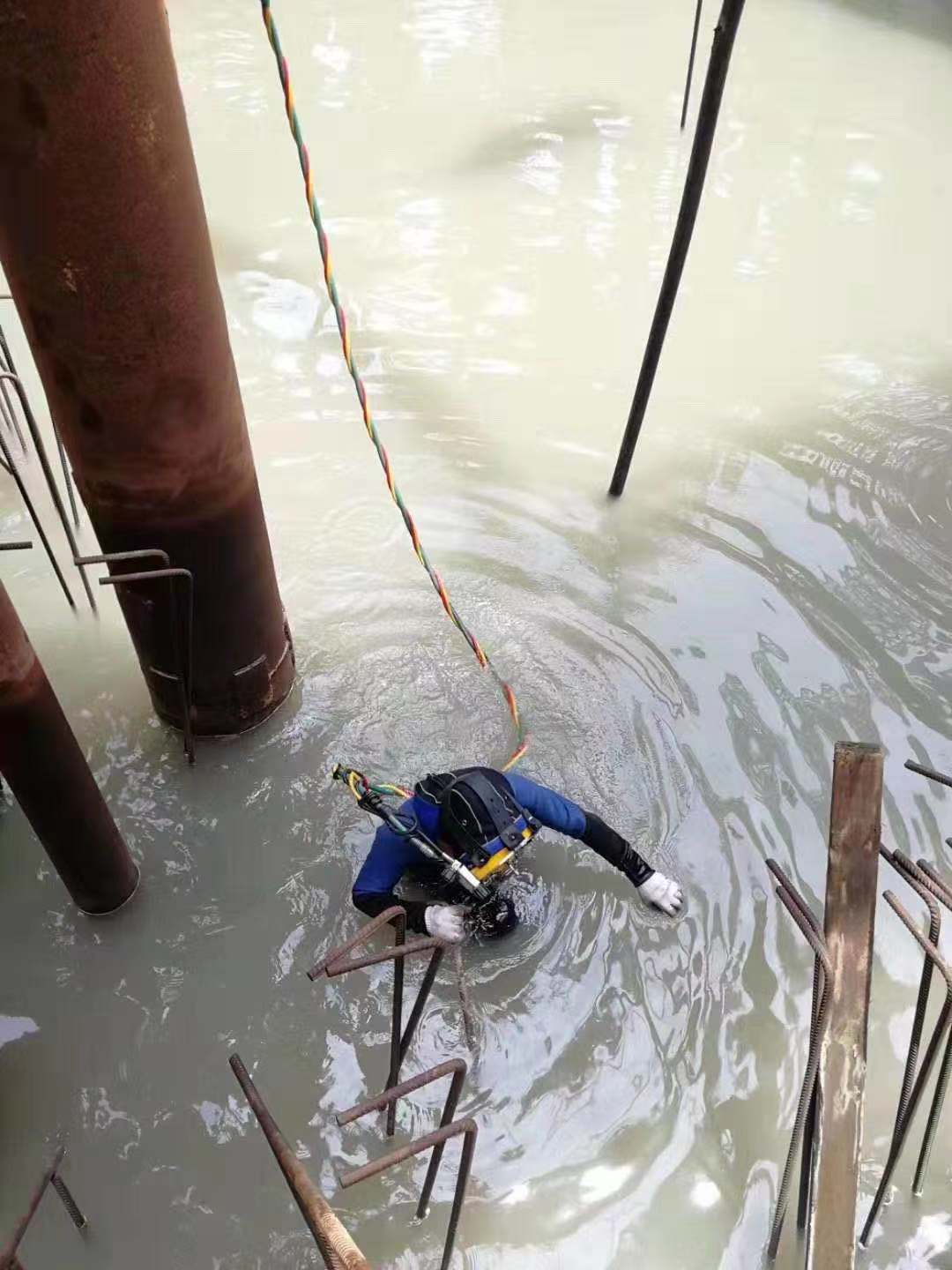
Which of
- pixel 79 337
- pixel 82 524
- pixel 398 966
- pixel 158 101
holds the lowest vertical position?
pixel 82 524

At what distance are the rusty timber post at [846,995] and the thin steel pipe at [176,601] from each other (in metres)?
2.20

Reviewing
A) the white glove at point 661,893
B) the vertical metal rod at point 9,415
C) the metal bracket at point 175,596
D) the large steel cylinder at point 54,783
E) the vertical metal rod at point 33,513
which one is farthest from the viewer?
the vertical metal rod at point 9,415

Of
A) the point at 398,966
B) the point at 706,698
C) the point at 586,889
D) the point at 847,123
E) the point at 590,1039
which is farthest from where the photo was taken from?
the point at 847,123

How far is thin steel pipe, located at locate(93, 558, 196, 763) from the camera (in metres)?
3.16

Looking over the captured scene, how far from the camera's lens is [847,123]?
8828 millimetres

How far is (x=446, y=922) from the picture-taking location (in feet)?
10.6

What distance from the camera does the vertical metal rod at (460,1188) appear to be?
215cm

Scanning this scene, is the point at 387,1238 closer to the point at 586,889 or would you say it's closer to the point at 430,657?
the point at 586,889

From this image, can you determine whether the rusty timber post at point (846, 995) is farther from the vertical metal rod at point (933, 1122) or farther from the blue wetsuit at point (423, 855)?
the blue wetsuit at point (423, 855)

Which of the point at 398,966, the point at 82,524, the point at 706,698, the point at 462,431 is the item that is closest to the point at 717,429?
the point at 462,431

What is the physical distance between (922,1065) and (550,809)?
133 centimetres

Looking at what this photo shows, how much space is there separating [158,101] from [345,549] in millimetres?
2565

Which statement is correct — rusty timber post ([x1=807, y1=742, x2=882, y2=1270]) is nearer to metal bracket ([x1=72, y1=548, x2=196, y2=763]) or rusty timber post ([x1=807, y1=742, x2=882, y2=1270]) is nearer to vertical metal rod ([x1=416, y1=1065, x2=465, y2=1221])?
vertical metal rod ([x1=416, y1=1065, x2=465, y2=1221])

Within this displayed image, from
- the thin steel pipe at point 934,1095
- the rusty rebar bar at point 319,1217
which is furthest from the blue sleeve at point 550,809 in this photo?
the rusty rebar bar at point 319,1217
